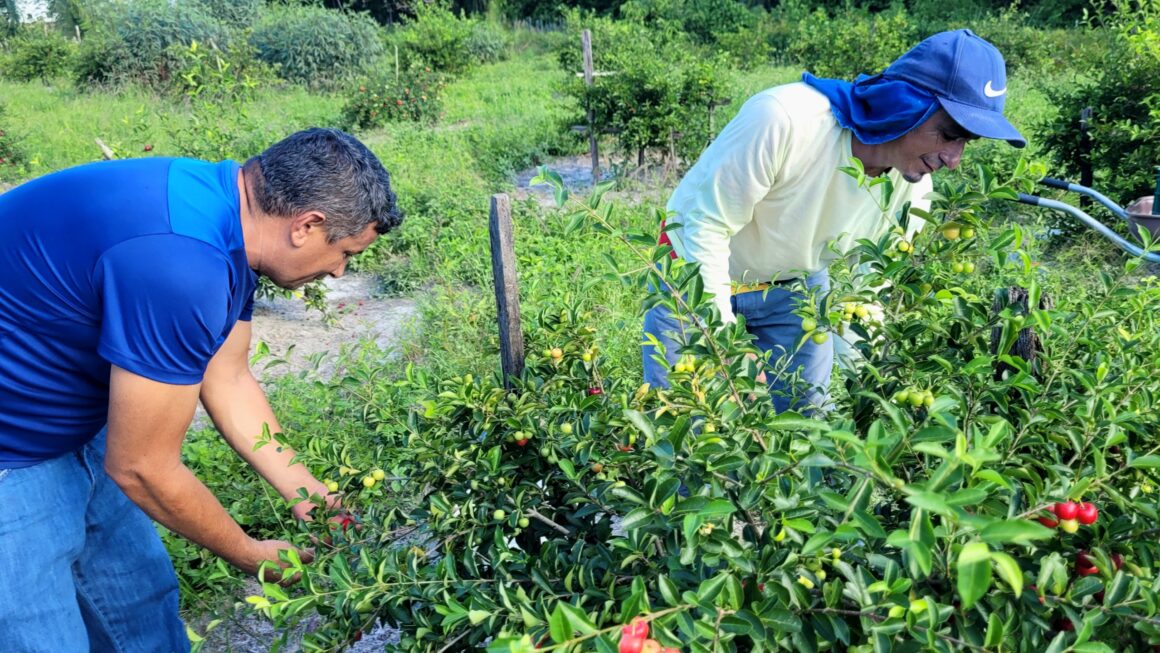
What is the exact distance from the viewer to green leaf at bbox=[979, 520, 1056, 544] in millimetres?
659

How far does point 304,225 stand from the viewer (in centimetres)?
158

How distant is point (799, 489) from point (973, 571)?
1.21 feet

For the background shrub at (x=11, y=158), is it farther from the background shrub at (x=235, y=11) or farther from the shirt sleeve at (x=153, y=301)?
the background shrub at (x=235, y=11)

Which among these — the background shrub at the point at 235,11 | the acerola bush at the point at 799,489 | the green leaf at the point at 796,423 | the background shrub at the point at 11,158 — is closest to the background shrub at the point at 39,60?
the background shrub at the point at 235,11

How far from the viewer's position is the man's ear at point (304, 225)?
1.56 metres

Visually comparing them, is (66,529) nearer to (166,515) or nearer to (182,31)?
(166,515)

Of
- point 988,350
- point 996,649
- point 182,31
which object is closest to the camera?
point 996,649

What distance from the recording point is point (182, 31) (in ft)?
46.3

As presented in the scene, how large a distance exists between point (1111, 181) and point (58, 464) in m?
6.36

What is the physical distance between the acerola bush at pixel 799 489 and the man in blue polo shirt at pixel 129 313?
336 mm

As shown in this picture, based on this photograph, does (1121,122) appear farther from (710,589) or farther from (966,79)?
(710,589)

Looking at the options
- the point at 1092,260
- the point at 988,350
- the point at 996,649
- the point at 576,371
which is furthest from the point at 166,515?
the point at 1092,260

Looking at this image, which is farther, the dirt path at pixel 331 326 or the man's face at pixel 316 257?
the dirt path at pixel 331 326

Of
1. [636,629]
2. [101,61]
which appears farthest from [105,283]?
[101,61]
